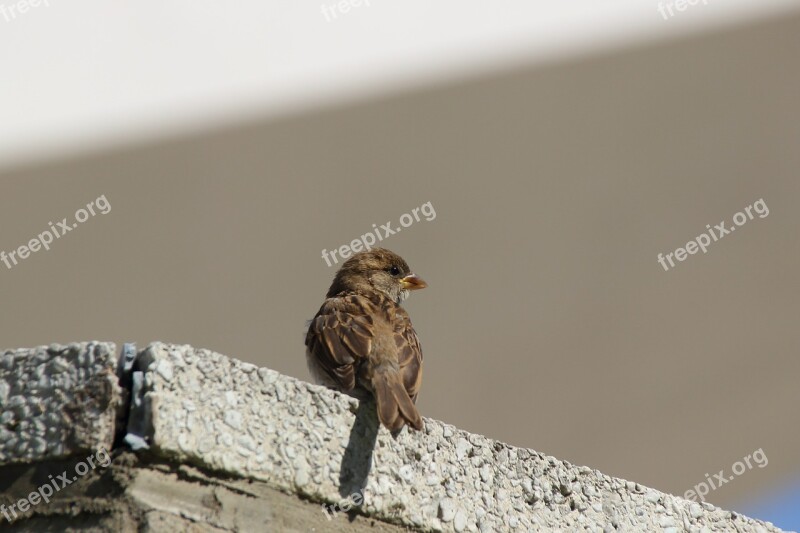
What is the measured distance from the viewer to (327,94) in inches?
228

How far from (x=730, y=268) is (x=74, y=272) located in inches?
137


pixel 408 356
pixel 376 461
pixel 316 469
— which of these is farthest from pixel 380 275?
pixel 316 469

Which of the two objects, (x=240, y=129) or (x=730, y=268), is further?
(x=730, y=268)

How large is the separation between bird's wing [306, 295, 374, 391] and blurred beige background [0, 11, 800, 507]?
2636mm

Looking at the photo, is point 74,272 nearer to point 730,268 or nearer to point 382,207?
point 382,207

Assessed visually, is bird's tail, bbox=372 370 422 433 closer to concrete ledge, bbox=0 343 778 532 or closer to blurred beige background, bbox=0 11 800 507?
concrete ledge, bbox=0 343 778 532

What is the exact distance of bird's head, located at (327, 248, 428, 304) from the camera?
4387 mm

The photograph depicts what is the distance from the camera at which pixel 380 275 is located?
174 inches

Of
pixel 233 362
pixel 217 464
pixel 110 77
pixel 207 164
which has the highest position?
pixel 110 77

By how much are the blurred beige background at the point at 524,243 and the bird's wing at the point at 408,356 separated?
2772mm

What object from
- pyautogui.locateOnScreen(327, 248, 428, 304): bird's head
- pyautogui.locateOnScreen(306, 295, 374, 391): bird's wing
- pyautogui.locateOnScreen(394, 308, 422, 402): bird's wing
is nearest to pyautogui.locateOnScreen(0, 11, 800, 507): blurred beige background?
pyautogui.locateOnScreen(327, 248, 428, 304): bird's head

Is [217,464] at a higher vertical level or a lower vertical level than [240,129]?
lower

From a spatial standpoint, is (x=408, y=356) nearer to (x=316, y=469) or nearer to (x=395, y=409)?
(x=395, y=409)

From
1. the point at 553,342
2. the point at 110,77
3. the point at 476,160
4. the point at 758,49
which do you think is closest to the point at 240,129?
→ the point at 110,77
